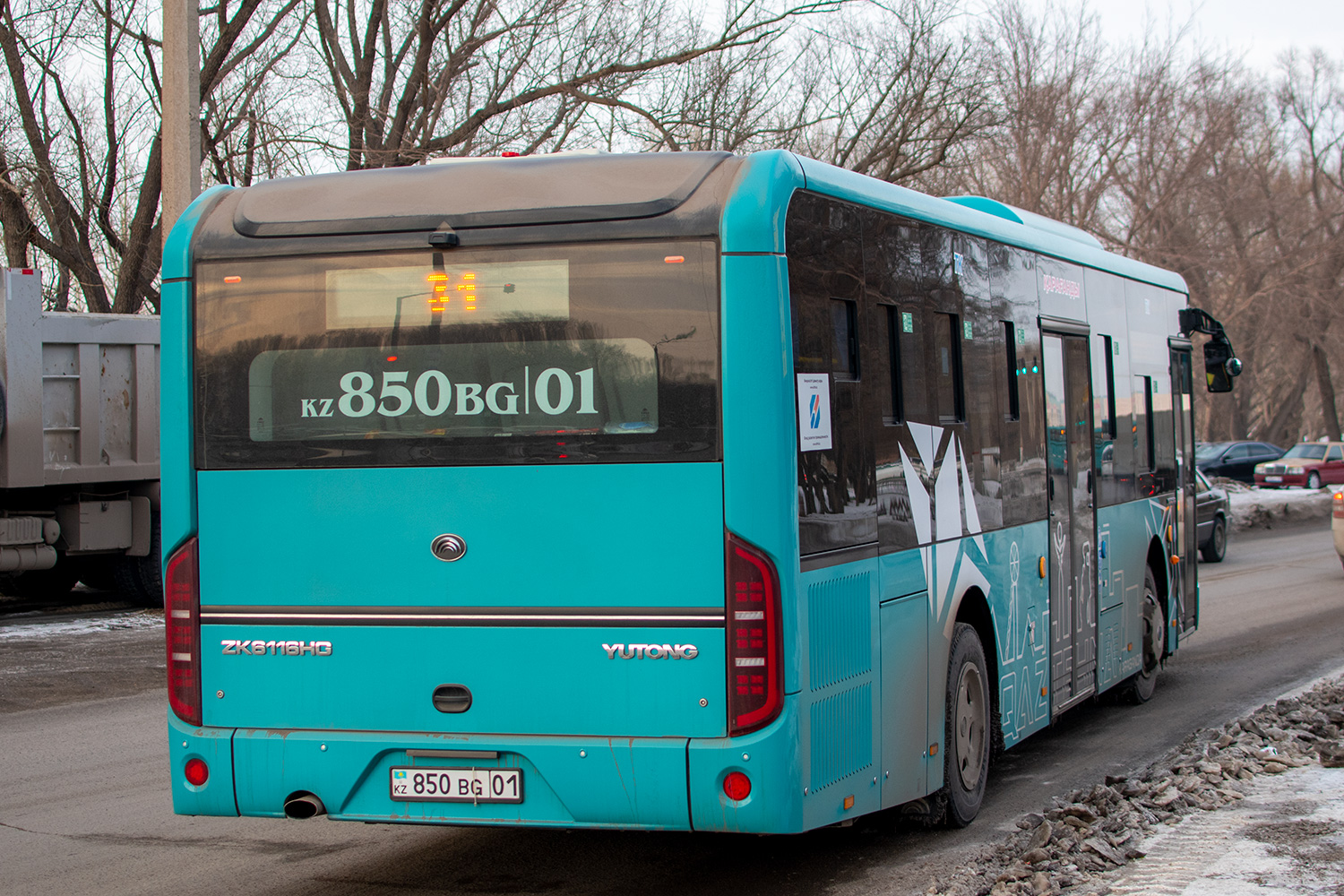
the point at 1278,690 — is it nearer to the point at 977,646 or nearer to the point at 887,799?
the point at 977,646

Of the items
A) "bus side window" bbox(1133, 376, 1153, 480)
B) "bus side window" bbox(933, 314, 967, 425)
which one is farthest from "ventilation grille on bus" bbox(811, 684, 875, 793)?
"bus side window" bbox(1133, 376, 1153, 480)

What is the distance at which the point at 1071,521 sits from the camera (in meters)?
8.26

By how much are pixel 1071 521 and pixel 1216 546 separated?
15.0m

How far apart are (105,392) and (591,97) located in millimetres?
9807

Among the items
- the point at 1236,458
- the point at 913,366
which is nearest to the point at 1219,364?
the point at 913,366

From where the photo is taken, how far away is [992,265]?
23.7 feet

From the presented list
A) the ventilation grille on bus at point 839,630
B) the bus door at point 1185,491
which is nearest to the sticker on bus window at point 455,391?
the ventilation grille on bus at point 839,630

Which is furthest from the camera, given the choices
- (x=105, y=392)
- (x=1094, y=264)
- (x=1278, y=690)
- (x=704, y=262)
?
(x=105, y=392)

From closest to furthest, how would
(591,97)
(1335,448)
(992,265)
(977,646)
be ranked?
(977,646) → (992,265) → (591,97) → (1335,448)

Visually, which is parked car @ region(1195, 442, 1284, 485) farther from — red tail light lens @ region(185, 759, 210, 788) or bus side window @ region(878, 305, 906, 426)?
red tail light lens @ region(185, 759, 210, 788)

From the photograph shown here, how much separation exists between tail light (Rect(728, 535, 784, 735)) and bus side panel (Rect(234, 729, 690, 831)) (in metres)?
0.27

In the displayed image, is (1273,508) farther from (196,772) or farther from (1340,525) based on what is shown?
Result: (196,772)

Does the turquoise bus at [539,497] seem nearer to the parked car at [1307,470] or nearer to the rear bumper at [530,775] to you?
the rear bumper at [530,775]

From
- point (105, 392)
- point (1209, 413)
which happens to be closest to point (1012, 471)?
point (105, 392)
